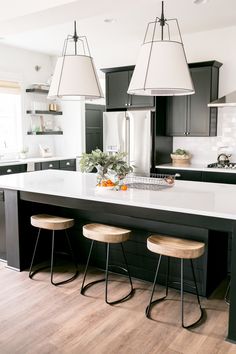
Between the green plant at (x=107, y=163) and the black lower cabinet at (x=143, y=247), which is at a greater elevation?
the green plant at (x=107, y=163)

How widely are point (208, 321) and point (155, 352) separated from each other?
584 millimetres

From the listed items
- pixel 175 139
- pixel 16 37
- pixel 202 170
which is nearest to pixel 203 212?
pixel 202 170

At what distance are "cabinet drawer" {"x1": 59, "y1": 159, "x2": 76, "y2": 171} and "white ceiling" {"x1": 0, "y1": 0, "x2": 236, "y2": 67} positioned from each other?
190 cm

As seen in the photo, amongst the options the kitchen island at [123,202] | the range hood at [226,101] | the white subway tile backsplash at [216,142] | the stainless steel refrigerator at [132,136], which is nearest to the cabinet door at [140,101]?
the stainless steel refrigerator at [132,136]

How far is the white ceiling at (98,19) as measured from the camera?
9.86 ft

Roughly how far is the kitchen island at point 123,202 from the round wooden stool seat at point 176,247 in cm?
18

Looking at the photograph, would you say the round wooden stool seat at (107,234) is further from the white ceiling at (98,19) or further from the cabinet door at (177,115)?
the cabinet door at (177,115)

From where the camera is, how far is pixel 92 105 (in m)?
7.55

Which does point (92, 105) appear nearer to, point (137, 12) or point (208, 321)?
point (137, 12)

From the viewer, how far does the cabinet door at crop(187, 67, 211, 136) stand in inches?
202

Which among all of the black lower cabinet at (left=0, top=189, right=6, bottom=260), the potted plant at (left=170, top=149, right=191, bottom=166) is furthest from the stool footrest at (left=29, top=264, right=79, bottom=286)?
the potted plant at (left=170, top=149, right=191, bottom=166)

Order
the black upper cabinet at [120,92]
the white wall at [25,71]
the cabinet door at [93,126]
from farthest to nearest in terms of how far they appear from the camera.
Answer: the cabinet door at [93,126] → the white wall at [25,71] → the black upper cabinet at [120,92]

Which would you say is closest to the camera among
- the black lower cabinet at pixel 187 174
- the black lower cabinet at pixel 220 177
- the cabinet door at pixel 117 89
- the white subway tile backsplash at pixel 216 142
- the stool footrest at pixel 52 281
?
the stool footrest at pixel 52 281

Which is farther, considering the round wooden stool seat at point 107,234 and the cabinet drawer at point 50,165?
the cabinet drawer at point 50,165
